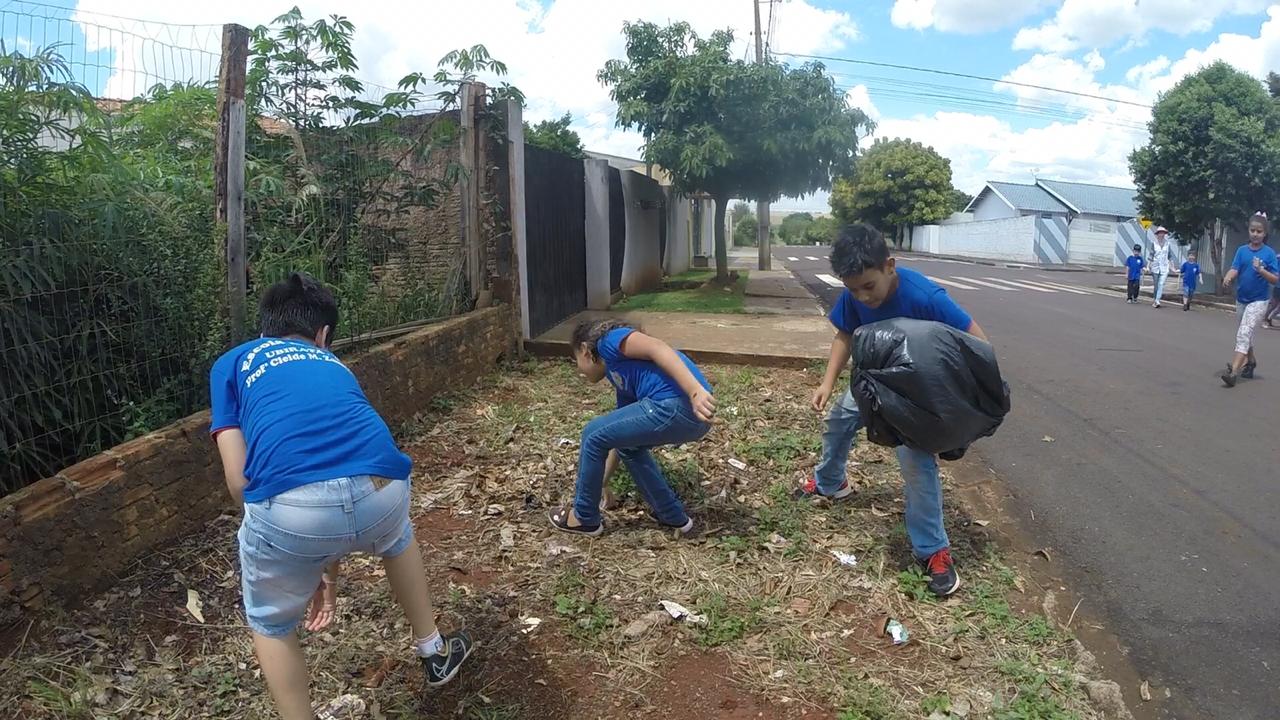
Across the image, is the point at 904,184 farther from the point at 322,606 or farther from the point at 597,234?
the point at 322,606

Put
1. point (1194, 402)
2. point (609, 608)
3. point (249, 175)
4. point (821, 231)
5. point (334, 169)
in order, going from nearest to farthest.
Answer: point (609, 608) → point (249, 175) → point (334, 169) → point (1194, 402) → point (821, 231)

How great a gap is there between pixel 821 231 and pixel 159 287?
74.9 metres

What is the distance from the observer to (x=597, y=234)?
11172mm

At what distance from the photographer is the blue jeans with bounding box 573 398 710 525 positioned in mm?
3617

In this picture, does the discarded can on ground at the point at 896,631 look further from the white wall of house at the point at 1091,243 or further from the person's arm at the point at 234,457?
the white wall of house at the point at 1091,243

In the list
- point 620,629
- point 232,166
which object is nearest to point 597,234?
point 232,166

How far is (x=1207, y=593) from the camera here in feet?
11.9

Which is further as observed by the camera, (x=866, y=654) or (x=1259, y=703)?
(x=866, y=654)

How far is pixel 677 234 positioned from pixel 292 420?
59.2 ft

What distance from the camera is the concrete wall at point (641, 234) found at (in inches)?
543

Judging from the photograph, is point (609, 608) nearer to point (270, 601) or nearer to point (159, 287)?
point (270, 601)

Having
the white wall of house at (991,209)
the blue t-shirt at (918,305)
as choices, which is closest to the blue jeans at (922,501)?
the blue t-shirt at (918,305)

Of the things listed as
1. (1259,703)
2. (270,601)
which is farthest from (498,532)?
(1259,703)

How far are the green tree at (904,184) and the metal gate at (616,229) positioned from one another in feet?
130
